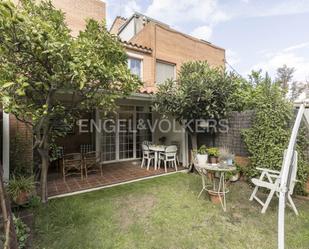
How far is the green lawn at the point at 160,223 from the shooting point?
9.93ft

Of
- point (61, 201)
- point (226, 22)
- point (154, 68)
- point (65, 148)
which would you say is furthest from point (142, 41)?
point (61, 201)

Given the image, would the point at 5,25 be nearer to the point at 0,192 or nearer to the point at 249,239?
the point at 0,192

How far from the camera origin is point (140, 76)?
9445mm

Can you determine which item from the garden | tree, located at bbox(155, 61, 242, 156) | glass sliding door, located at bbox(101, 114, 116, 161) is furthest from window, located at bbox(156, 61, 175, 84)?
the garden

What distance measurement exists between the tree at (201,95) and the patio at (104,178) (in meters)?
2.44

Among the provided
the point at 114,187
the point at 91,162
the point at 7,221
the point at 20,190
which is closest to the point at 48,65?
the point at 7,221

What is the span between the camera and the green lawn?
9.93 feet

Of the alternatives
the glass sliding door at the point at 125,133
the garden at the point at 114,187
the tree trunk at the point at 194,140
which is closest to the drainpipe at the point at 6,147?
the garden at the point at 114,187

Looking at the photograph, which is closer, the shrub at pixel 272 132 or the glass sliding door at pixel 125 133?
the shrub at pixel 272 132

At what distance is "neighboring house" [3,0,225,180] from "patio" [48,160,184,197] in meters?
0.99

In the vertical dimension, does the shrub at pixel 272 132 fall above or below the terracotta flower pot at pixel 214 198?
above

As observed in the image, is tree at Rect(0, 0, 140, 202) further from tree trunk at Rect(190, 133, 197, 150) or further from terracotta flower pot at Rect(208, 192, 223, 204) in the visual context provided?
tree trunk at Rect(190, 133, 197, 150)

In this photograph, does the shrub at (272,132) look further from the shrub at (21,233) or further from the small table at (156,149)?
the shrub at (21,233)

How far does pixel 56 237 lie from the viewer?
10.3 ft
